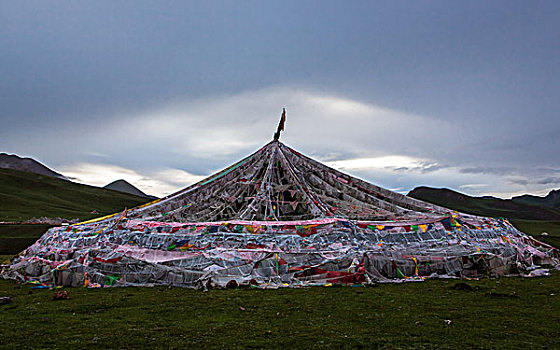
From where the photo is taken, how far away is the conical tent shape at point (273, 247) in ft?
31.2

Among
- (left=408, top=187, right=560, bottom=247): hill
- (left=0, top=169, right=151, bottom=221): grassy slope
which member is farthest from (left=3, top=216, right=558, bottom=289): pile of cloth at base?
(left=408, top=187, right=560, bottom=247): hill

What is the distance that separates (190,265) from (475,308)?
6.02 meters

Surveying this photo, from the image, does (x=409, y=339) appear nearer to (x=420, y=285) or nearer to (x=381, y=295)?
(x=381, y=295)

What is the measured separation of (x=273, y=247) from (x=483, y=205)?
74.3m

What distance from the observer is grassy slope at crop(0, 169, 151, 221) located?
174ft

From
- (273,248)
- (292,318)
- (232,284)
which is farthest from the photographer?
(273,248)

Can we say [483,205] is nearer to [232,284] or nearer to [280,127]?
[280,127]

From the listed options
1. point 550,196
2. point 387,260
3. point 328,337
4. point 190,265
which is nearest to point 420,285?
point 387,260

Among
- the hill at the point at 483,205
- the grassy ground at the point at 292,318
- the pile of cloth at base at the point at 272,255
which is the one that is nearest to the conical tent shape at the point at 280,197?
the pile of cloth at base at the point at 272,255

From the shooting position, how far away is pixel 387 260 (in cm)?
1001

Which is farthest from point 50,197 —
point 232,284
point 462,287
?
point 462,287

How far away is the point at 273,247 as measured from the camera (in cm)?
989

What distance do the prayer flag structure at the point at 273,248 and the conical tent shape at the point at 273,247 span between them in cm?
3

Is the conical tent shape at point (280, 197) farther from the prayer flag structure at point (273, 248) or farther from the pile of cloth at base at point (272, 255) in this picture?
the pile of cloth at base at point (272, 255)
